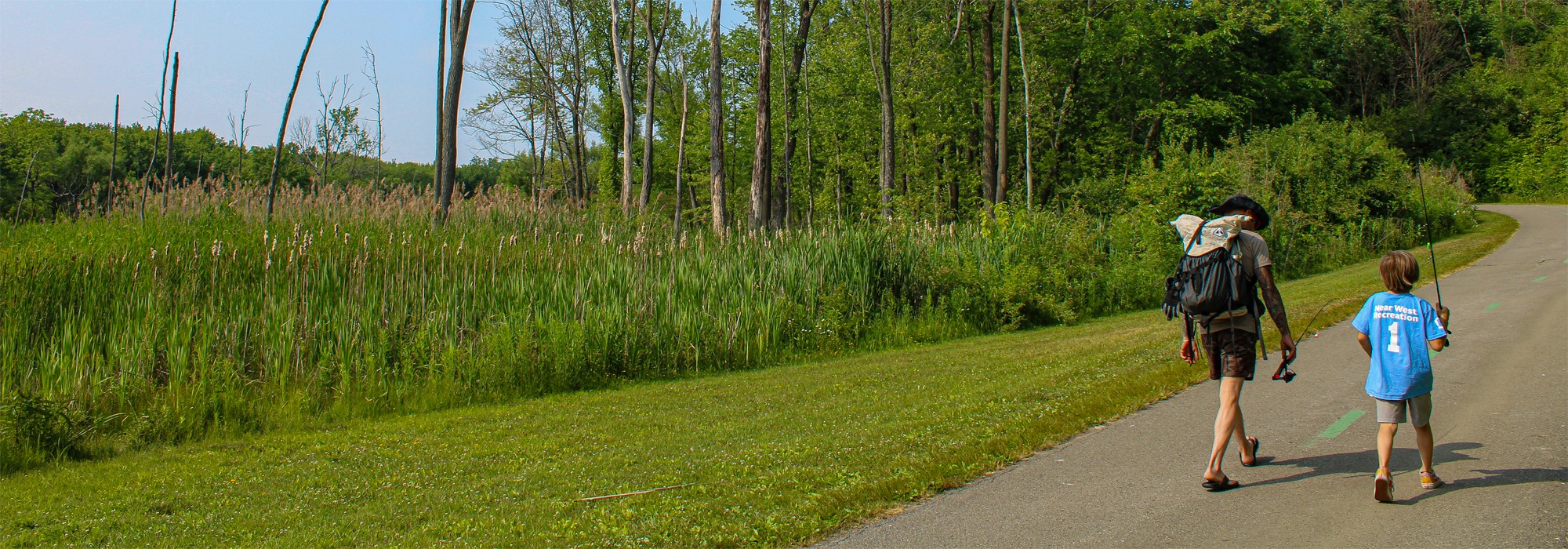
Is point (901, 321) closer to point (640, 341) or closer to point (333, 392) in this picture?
point (640, 341)

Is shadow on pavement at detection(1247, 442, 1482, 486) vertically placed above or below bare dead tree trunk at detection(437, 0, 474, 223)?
below

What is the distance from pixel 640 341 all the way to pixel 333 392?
141 inches

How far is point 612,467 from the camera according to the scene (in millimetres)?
6871

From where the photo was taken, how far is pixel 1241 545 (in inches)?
181

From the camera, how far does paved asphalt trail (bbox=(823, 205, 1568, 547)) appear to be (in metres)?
4.76

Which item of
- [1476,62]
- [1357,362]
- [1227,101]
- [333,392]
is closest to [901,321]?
[1357,362]

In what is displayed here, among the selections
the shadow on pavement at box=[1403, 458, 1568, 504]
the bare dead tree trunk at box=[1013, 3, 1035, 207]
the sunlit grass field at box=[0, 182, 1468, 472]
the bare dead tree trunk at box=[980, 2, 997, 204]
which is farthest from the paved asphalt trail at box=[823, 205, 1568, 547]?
the bare dead tree trunk at box=[980, 2, 997, 204]

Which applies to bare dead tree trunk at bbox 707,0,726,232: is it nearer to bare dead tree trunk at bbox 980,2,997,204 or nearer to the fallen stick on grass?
bare dead tree trunk at bbox 980,2,997,204

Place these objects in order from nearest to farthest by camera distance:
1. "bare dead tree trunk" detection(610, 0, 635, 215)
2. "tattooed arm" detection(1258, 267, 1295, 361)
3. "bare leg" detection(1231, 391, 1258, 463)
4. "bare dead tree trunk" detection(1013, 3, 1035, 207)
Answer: "tattooed arm" detection(1258, 267, 1295, 361), "bare leg" detection(1231, 391, 1258, 463), "bare dead tree trunk" detection(610, 0, 635, 215), "bare dead tree trunk" detection(1013, 3, 1035, 207)

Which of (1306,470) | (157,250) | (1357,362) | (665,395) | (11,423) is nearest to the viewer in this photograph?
(1306,470)

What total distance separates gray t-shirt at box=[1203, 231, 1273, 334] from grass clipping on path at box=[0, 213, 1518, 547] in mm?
1668

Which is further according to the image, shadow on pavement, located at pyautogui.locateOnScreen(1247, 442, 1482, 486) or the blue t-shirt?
shadow on pavement, located at pyautogui.locateOnScreen(1247, 442, 1482, 486)

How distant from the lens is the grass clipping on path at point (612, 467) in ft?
17.7

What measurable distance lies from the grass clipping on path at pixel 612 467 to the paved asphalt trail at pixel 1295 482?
403 mm
